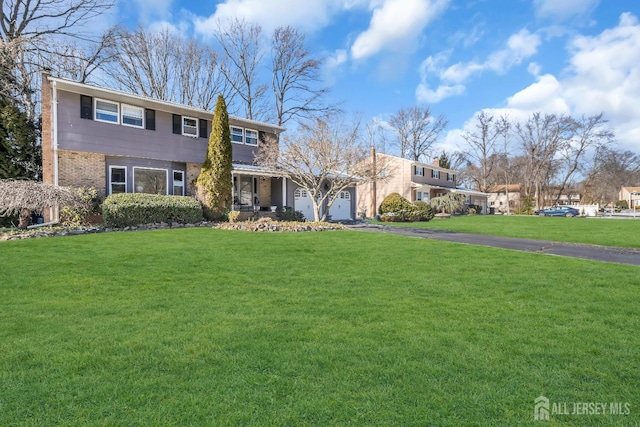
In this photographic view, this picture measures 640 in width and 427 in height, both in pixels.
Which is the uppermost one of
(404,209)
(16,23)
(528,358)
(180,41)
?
(180,41)

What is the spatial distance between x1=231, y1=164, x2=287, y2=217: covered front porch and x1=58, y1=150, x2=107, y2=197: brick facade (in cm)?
630

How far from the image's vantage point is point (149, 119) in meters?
17.2

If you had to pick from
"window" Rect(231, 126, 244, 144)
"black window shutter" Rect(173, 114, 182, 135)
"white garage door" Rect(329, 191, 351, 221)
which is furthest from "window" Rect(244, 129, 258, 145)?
"white garage door" Rect(329, 191, 351, 221)

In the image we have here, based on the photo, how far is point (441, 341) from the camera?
3.46m

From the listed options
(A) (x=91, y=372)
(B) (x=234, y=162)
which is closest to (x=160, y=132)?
(B) (x=234, y=162)

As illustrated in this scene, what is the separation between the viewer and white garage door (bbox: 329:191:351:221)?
2375 centimetres

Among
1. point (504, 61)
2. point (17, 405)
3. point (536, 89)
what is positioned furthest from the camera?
→ point (536, 89)

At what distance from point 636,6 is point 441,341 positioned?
16101mm

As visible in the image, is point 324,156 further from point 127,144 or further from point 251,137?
point 127,144

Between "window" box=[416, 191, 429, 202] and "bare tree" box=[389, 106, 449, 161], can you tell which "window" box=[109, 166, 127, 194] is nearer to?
"window" box=[416, 191, 429, 202]

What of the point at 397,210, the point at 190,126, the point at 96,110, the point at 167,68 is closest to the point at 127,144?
the point at 96,110

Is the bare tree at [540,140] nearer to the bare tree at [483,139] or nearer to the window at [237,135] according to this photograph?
the bare tree at [483,139]

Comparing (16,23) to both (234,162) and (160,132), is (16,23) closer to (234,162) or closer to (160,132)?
Answer: (160,132)

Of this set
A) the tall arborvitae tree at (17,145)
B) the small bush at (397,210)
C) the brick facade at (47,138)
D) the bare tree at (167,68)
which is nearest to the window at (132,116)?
the brick facade at (47,138)
